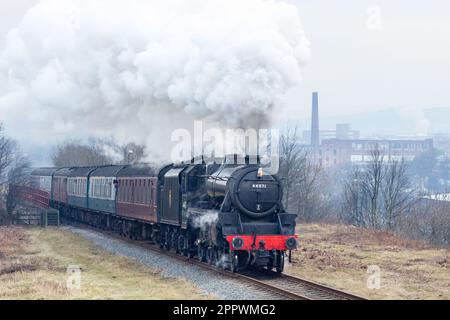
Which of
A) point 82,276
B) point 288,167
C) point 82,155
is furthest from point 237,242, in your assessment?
point 82,155

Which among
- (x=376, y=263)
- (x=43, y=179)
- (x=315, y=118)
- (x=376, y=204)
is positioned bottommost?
(x=376, y=263)

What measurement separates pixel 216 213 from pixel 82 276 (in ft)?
12.3

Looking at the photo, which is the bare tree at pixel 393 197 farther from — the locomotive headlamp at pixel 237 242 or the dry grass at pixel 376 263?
the locomotive headlamp at pixel 237 242

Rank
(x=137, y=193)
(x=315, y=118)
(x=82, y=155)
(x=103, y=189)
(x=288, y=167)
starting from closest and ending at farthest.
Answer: (x=137, y=193) < (x=103, y=189) < (x=288, y=167) < (x=82, y=155) < (x=315, y=118)

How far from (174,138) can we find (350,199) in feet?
106

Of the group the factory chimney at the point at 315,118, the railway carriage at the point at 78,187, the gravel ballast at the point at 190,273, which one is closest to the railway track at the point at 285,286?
the gravel ballast at the point at 190,273

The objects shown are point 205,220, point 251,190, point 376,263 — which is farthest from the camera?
point 376,263

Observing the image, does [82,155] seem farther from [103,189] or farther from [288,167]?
[103,189]

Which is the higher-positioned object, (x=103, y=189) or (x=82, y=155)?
(x=82, y=155)

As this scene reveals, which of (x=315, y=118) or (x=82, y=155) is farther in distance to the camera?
(x=315, y=118)

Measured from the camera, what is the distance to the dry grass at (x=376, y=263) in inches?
619

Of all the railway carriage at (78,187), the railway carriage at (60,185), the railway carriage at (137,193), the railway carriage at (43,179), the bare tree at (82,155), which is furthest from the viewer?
the bare tree at (82,155)

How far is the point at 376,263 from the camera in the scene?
67.6 feet

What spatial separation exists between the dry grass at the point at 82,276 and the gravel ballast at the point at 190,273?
1.26 feet
